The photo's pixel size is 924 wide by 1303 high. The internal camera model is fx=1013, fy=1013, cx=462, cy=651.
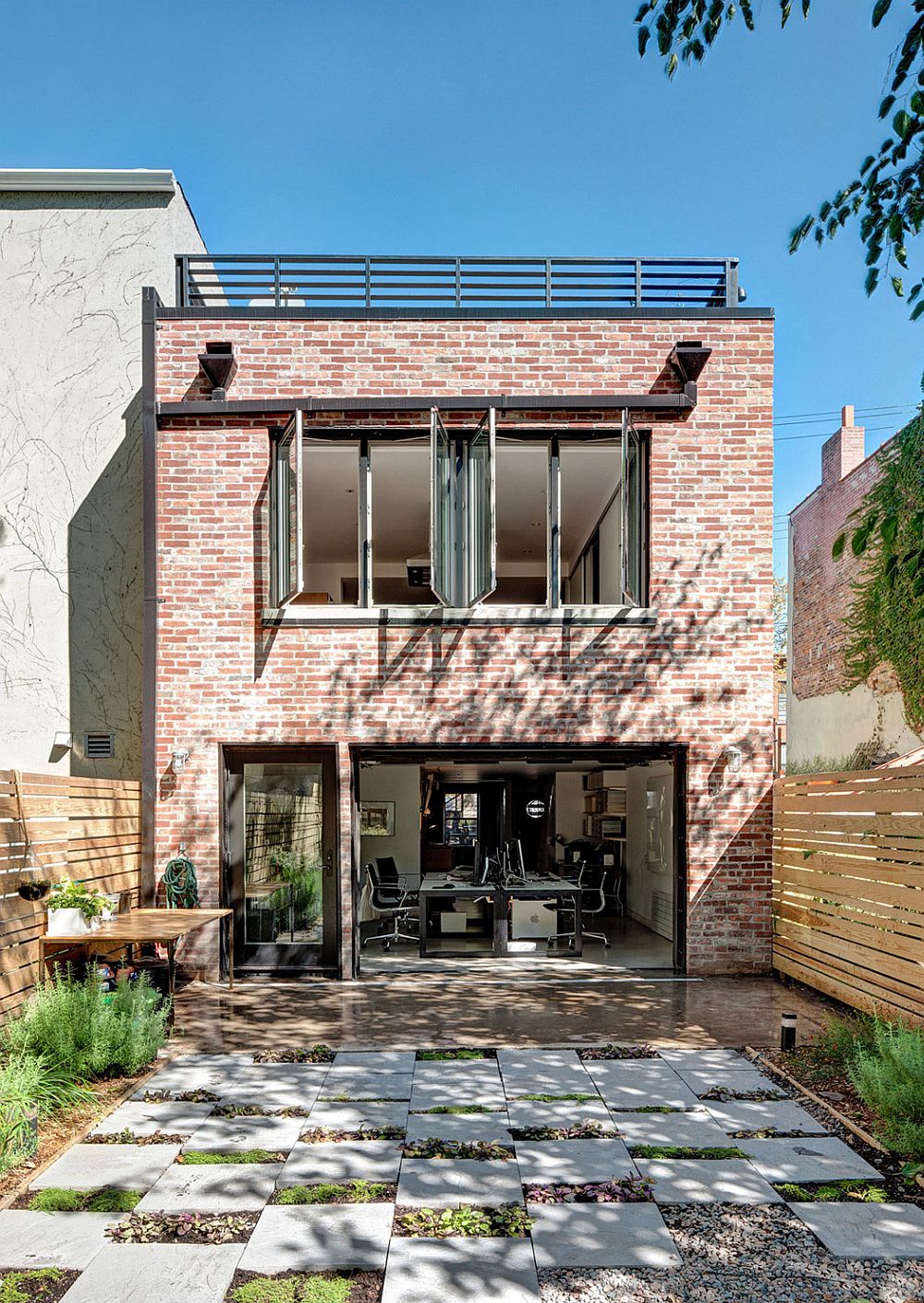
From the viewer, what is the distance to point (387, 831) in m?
15.4

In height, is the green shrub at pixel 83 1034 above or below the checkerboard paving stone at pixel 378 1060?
above

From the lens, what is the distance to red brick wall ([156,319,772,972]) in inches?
378

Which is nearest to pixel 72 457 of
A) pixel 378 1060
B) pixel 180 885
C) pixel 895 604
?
pixel 180 885

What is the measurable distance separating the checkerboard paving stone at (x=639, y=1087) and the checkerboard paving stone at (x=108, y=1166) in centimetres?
249

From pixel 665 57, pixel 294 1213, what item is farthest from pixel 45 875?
pixel 665 57

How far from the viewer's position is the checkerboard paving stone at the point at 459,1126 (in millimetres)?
5254

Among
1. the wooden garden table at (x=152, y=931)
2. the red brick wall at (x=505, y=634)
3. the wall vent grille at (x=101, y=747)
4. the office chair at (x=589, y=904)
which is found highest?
the red brick wall at (x=505, y=634)

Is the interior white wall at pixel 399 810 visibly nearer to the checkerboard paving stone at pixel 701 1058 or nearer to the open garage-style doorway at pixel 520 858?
the open garage-style doorway at pixel 520 858

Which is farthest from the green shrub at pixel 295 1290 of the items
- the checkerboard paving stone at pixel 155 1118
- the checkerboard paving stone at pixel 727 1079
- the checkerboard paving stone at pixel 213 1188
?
the checkerboard paving stone at pixel 727 1079

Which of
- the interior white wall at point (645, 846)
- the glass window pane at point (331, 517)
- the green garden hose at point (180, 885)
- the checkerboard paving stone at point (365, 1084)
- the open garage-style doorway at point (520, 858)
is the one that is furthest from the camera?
the interior white wall at point (645, 846)

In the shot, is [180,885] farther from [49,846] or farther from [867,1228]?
[867,1228]

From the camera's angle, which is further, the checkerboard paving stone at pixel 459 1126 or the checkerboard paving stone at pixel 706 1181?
the checkerboard paving stone at pixel 459 1126

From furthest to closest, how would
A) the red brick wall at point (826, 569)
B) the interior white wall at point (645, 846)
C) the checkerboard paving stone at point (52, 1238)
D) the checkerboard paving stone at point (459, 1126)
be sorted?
the red brick wall at point (826, 569) < the interior white wall at point (645, 846) < the checkerboard paving stone at point (459, 1126) < the checkerboard paving stone at point (52, 1238)

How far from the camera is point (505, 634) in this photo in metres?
9.70
